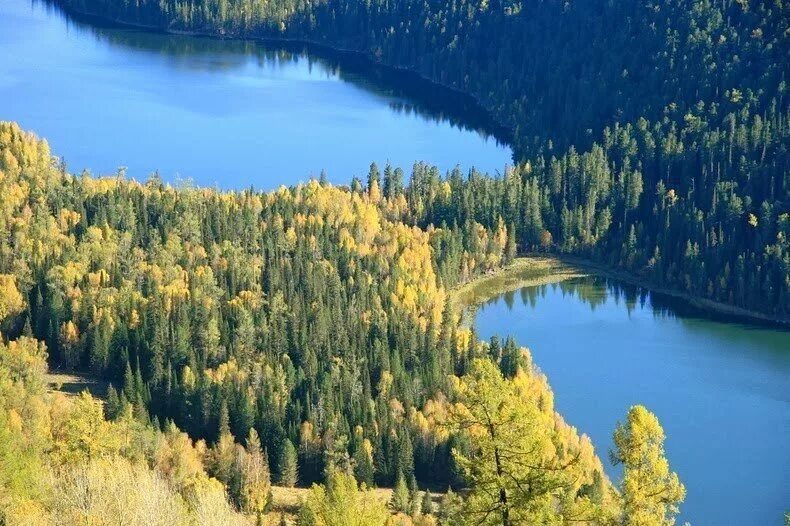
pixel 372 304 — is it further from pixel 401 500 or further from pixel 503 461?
pixel 503 461

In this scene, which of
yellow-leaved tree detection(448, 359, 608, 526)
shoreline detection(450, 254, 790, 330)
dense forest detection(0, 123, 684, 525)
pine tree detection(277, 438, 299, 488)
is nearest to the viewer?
yellow-leaved tree detection(448, 359, 608, 526)

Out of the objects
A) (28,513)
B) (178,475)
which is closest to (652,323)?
(178,475)

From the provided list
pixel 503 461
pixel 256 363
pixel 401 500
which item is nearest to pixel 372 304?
pixel 256 363

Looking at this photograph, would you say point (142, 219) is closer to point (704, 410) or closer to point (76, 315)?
point (76, 315)

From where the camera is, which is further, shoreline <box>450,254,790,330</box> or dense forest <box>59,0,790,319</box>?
dense forest <box>59,0,790,319</box>

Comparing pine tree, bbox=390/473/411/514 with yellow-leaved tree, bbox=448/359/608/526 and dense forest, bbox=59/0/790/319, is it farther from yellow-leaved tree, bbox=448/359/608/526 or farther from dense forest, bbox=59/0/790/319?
dense forest, bbox=59/0/790/319

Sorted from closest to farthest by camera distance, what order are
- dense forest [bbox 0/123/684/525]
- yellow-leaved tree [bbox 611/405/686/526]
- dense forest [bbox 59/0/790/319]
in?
yellow-leaved tree [bbox 611/405/686/526] < dense forest [bbox 0/123/684/525] < dense forest [bbox 59/0/790/319]

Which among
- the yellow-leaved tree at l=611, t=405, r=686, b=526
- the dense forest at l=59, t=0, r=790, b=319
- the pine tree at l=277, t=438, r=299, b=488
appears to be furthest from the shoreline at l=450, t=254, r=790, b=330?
the yellow-leaved tree at l=611, t=405, r=686, b=526

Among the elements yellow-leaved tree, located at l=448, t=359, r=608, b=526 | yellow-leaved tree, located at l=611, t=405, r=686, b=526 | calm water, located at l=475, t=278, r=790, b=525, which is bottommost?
calm water, located at l=475, t=278, r=790, b=525
